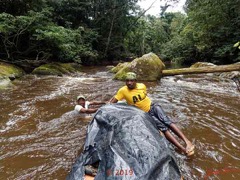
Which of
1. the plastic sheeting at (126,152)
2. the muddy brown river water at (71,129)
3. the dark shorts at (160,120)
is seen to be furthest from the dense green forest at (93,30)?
the plastic sheeting at (126,152)

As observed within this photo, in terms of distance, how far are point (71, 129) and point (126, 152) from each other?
99.9 inches

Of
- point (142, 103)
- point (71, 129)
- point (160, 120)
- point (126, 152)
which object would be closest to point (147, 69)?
point (71, 129)

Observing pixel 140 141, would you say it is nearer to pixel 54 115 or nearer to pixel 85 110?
pixel 85 110

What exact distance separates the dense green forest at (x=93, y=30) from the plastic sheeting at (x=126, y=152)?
398 inches

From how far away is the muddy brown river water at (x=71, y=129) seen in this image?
3.07 metres

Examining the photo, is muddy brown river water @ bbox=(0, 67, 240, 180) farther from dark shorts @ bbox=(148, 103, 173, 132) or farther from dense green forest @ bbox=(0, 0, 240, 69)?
dense green forest @ bbox=(0, 0, 240, 69)

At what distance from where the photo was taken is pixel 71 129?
4.58m

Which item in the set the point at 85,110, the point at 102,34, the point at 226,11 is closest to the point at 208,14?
the point at 226,11

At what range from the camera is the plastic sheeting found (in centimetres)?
206

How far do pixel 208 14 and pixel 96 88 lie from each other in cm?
1219

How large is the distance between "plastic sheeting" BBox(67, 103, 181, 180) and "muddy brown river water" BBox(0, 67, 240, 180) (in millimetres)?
699

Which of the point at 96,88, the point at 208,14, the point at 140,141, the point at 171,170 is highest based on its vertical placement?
the point at 208,14

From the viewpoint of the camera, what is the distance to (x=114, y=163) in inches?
83.3

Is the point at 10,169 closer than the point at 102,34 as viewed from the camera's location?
Yes
